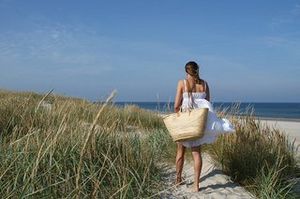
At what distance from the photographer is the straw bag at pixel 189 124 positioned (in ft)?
20.7

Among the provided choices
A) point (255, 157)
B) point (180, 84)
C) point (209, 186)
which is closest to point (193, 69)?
point (180, 84)

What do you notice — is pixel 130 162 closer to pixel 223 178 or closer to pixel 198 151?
pixel 198 151

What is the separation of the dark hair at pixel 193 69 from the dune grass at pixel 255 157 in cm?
141

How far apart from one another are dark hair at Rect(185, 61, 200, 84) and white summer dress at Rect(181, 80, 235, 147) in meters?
0.18

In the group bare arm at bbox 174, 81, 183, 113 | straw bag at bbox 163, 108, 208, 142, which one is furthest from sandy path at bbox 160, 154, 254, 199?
bare arm at bbox 174, 81, 183, 113

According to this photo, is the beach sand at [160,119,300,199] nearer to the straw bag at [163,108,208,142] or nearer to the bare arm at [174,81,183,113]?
the straw bag at [163,108,208,142]

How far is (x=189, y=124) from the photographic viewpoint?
637cm

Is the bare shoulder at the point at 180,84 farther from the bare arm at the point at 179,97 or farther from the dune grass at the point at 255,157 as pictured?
the dune grass at the point at 255,157

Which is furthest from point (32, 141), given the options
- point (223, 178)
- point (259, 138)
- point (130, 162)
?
point (259, 138)

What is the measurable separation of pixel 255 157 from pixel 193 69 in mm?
1741

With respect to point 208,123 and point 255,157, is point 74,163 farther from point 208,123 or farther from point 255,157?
point 255,157

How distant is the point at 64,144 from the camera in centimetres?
548

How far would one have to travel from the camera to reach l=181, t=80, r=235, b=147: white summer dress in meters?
6.41

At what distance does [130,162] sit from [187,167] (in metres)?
2.05
